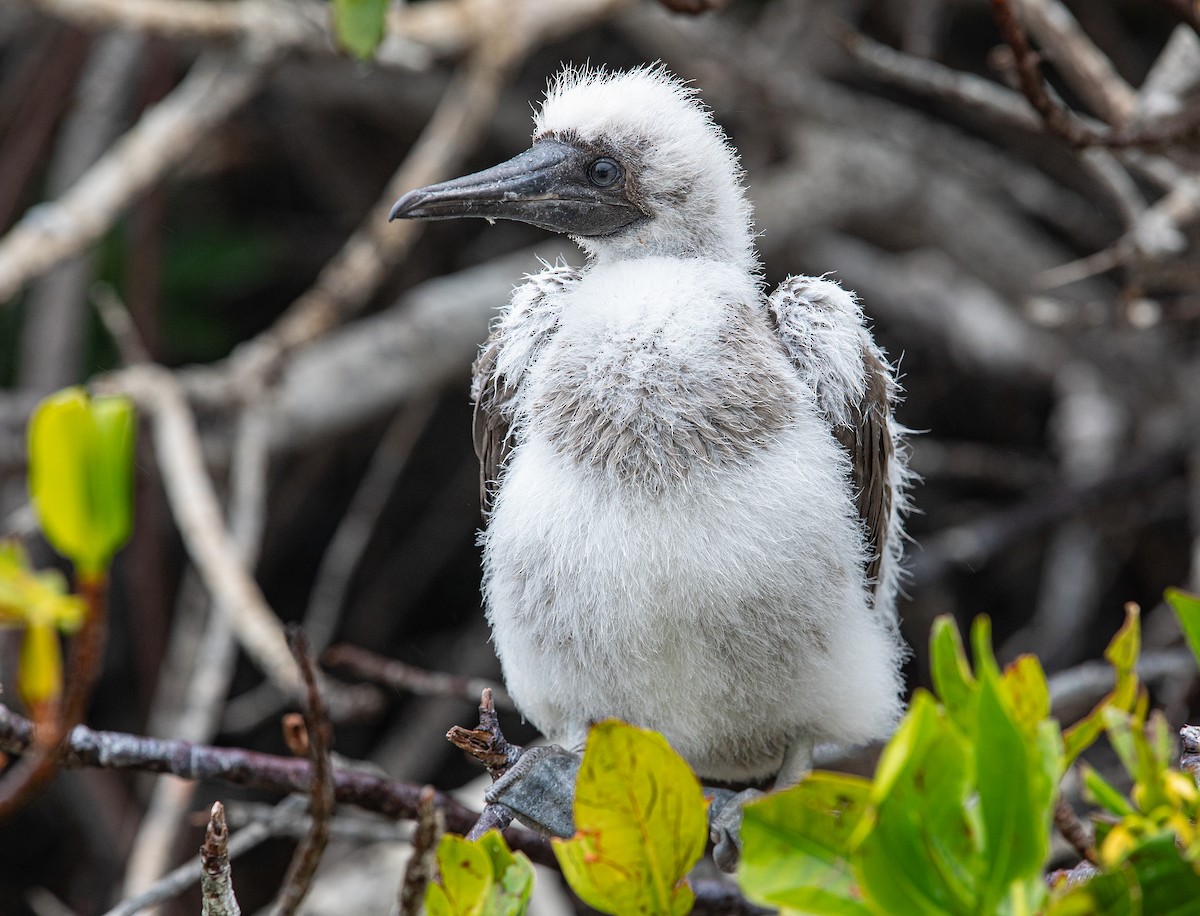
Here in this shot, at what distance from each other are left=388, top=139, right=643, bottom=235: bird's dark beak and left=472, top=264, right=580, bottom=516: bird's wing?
0.31 ft

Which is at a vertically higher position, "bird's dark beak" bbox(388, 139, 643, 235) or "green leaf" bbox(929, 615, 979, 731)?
"bird's dark beak" bbox(388, 139, 643, 235)

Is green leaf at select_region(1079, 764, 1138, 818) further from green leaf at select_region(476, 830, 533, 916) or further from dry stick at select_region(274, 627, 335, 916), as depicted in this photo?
dry stick at select_region(274, 627, 335, 916)

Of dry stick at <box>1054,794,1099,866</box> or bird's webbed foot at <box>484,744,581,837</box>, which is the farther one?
bird's webbed foot at <box>484,744,581,837</box>

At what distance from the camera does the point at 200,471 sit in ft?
9.28

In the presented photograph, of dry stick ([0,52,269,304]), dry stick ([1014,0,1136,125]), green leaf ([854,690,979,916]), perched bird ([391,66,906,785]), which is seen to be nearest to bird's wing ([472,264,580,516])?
perched bird ([391,66,906,785])

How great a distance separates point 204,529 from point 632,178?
1.27 m

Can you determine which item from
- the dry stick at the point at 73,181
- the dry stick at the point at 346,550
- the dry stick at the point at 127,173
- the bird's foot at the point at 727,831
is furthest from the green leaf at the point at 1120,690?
the dry stick at the point at 73,181

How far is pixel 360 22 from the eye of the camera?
1.74m

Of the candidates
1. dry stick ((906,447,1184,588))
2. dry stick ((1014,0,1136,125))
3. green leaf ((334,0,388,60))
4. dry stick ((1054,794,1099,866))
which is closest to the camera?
dry stick ((1054,794,1099,866))

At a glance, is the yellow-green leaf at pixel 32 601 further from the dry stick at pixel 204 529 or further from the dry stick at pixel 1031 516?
the dry stick at pixel 1031 516

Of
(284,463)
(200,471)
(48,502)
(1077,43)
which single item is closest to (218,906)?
(48,502)

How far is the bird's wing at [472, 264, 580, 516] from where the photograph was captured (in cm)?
189

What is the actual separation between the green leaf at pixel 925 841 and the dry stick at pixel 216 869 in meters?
0.62

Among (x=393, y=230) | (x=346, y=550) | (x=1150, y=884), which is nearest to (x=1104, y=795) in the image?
(x=1150, y=884)
